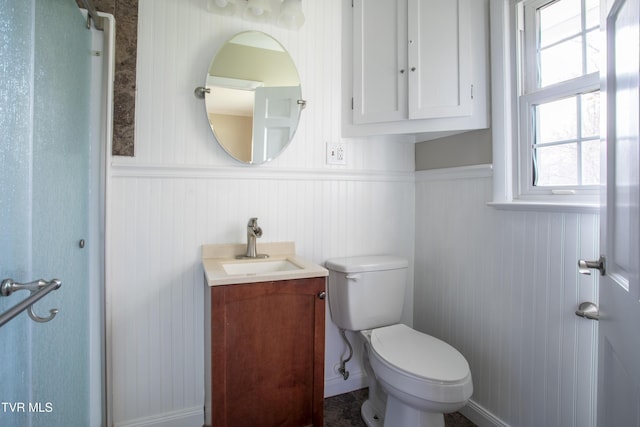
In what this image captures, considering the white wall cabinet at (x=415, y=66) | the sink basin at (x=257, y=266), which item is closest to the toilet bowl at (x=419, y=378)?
the sink basin at (x=257, y=266)

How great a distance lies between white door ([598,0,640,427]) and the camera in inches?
24.6

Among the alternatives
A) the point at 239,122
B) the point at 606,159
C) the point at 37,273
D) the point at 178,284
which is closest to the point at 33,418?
the point at 37,273

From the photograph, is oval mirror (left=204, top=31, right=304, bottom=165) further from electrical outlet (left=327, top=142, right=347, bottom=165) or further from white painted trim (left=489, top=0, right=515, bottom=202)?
white painted trim (left=489, top=0, right=515, bottom=202)

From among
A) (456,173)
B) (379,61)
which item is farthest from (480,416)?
(379,61)

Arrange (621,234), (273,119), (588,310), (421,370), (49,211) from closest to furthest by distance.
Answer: (621,234)
(49,211)
(588,310)
(421,370)
(273,119)

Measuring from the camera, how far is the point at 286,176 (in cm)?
167

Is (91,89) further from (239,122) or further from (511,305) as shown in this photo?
(511,305)

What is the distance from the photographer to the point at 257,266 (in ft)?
5.02

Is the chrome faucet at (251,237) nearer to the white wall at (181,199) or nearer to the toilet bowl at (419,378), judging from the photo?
the white wall at (181,199)

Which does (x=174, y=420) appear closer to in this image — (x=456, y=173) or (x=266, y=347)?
(x=266, y=347)

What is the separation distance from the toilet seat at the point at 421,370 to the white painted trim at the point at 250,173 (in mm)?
864

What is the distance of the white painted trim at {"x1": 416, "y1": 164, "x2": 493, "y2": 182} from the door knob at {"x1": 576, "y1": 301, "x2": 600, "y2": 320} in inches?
25.1

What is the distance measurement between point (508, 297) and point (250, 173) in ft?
4.37

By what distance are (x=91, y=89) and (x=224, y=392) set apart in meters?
1.31
